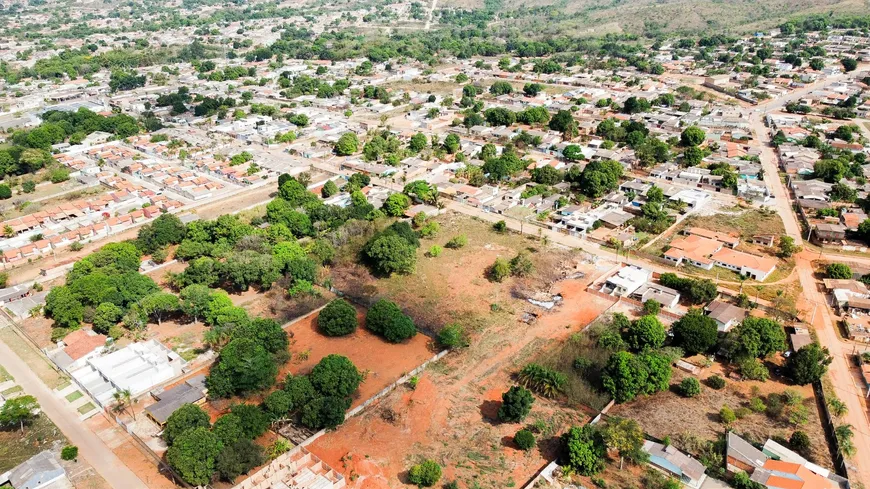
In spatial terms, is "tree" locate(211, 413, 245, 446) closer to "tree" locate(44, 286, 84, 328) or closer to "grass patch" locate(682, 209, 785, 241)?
"tree" locate(44, 286, 84, 328)

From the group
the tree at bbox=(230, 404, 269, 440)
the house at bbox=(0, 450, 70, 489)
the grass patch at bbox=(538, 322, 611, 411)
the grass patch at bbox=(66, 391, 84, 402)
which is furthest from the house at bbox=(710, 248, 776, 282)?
the house at bbox=(0, 450, 70, 489)

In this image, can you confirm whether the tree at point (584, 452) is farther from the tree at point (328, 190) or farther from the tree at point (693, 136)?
the tree at point (693, 136)

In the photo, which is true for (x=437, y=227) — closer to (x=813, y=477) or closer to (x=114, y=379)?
(x=114, y=379)

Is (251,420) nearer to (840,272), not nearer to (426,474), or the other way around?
(426,474)

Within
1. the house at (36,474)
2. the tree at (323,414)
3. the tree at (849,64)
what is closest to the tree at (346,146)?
the tree at (323,414)

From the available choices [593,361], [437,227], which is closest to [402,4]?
[437,227]
